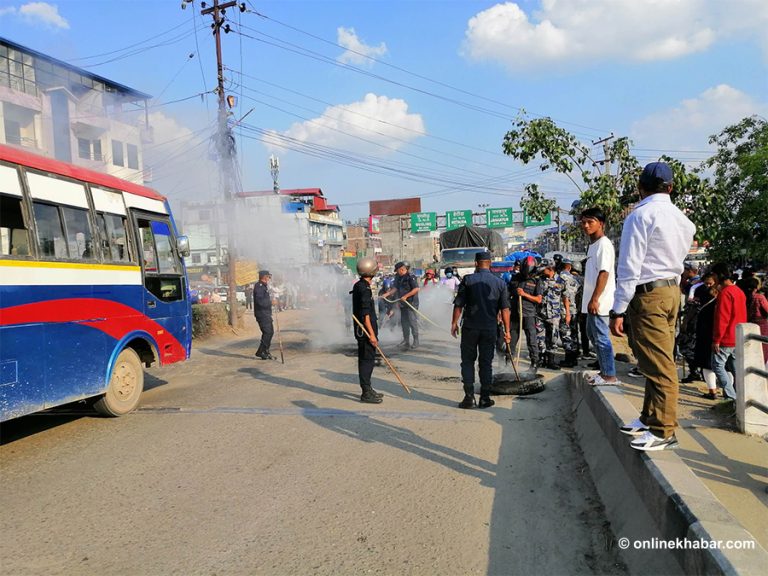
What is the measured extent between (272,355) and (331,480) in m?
7.89

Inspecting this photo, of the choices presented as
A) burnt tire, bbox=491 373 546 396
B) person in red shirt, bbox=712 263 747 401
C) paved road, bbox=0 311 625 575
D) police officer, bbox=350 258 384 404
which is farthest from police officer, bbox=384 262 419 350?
person in red shirt, bbox=712 263 747 401

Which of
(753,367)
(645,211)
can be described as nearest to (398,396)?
(753,367)

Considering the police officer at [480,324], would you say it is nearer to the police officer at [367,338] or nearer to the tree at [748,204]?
the police officer at [367,338]

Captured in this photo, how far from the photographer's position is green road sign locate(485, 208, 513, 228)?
45938 mm

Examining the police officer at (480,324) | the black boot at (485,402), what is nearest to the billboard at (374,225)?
the police officer at (480,324)

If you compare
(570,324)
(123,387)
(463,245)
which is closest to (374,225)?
(463,245)

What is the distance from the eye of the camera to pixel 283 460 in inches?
188

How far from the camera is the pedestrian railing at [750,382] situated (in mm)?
4562

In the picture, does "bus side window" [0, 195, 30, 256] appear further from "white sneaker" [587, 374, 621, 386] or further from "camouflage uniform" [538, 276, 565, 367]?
"camouflage uniform" [538, 276, 565, 367]

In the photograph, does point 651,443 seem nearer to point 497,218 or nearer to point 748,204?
point 748,204

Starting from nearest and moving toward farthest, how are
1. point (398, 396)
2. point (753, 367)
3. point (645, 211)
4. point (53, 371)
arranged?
point (645, 211), point (753, 367), point (53, 371), point (398, 396)

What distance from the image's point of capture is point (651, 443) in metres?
3.41

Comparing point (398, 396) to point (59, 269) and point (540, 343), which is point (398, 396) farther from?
point (59, 269)

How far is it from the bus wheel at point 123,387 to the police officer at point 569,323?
659 centimetres
